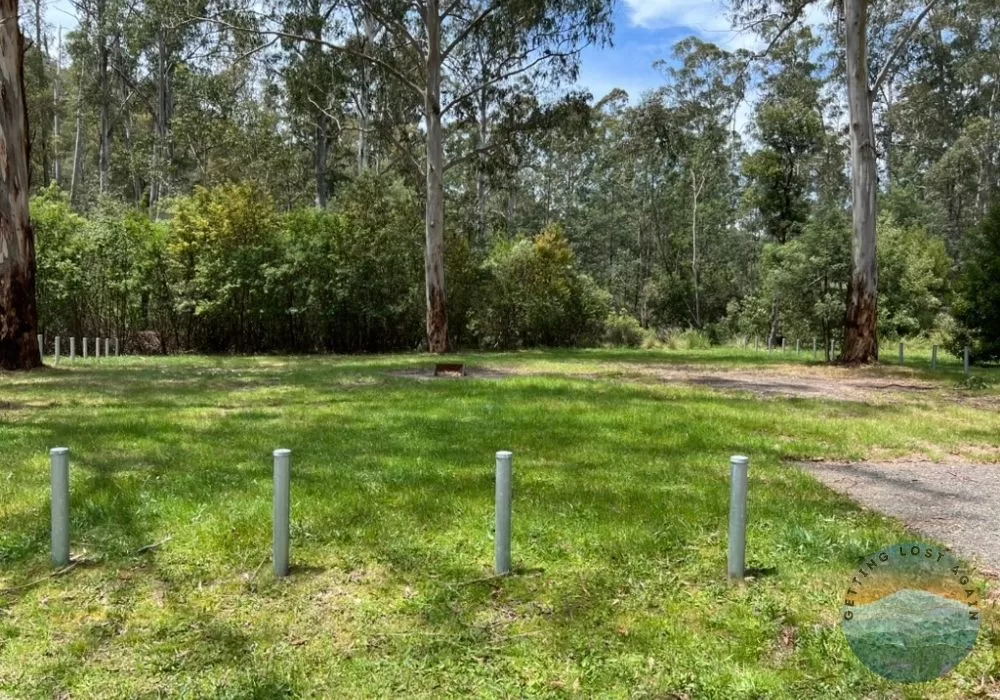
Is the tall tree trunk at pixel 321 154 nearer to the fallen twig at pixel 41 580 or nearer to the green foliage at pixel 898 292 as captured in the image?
the green foliage at pixel 898 292

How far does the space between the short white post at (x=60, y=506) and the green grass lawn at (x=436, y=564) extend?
0.38 ft

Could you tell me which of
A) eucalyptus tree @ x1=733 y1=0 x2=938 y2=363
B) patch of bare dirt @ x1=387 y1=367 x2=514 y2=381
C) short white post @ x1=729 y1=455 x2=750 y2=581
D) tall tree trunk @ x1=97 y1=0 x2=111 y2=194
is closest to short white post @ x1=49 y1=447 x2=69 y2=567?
short white post @ x1=729 y1=455 x2=750 y2=581

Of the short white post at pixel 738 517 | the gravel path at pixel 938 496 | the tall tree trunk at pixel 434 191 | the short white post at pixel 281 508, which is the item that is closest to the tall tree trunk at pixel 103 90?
the tall tree trunk at pixel 434 191

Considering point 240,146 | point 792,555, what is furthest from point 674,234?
point 792,555

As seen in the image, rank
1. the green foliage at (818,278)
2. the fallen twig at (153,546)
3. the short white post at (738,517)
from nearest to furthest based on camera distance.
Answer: the short white post at (738,517)
the fallen twig at (153,546)
the green foliage at (818,278)

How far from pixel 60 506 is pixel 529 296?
79.4 feet

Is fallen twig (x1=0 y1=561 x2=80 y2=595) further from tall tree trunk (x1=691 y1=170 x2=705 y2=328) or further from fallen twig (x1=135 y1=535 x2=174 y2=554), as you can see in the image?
tall tree trunk (x1=691 y1=170 x2=705 y2=328)

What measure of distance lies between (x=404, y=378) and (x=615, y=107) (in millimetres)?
27418

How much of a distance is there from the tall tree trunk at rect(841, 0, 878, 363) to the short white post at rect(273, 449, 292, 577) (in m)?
15.6

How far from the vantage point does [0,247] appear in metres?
13.3

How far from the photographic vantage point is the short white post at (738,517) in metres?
3.94

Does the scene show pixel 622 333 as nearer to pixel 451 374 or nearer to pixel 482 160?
pixel 482 160

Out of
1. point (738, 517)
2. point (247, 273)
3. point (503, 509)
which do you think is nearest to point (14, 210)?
point (247, 273)

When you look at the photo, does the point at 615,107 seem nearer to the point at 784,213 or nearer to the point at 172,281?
the point at 784,213
